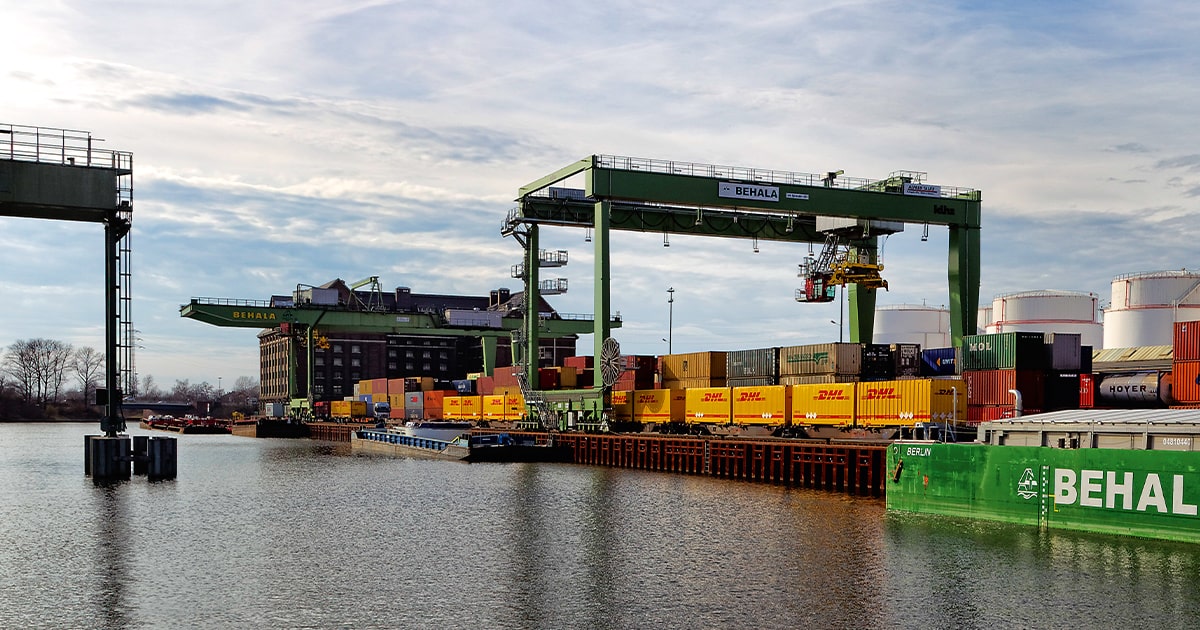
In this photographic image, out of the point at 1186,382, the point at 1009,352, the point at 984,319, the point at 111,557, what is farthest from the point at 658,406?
the point at 984,319

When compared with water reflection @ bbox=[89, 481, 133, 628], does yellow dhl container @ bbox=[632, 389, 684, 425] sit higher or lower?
higher

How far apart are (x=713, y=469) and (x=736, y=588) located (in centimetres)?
2932

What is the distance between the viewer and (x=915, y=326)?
115750 millimetres

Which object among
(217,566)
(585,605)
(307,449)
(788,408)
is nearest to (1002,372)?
(788,408)

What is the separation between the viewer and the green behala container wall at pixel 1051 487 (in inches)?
985

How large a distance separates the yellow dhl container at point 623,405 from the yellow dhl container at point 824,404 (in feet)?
51.4

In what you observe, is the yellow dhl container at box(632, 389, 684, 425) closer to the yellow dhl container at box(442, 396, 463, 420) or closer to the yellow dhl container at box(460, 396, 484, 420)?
the yellow dhl container at box(460, 396, 484, 420)

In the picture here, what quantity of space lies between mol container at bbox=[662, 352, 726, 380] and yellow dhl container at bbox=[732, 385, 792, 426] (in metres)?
4.31

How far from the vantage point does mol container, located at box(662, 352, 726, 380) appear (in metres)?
58.4

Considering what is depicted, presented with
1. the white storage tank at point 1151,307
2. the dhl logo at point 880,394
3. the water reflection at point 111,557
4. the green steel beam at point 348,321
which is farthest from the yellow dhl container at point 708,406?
the white storage tank at point 1151,307

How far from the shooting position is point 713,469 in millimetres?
51312

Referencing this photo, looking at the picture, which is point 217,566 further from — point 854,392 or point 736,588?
point 854,392

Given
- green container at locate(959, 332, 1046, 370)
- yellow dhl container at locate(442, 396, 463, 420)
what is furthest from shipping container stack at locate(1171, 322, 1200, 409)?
yellow dhl container at locate(442, 396, 463, 420)

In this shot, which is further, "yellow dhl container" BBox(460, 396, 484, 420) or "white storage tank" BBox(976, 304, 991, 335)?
"white storage tank" BBox(976, 304, 991, 335)
